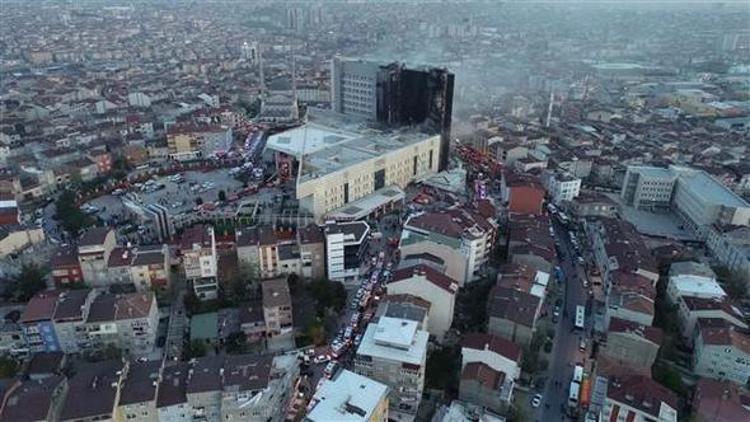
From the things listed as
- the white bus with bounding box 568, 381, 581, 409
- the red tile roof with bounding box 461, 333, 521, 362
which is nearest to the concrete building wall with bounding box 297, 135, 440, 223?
the red tile roof with bounding box 461, 333, 521, 362

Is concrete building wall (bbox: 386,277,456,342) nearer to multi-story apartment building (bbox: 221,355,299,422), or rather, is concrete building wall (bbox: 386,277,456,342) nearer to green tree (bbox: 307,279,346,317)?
green tree (bbox: 307,279,346,317)

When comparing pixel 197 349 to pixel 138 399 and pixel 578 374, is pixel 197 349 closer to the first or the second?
pixel 138 399

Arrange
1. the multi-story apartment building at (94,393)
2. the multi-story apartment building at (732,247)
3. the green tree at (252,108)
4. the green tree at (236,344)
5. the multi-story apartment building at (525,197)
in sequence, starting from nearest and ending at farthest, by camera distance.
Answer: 1. the multi-story apartment building at (94,393)
2. the green tree at (236,344)
3. the multi-story apartment building at (732,247)
4. the multi-story apartment building at (525,197)
5. the green tree at (252,108)

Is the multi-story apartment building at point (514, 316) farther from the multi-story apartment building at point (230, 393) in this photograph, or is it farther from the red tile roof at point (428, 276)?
the multi-story apartment building at point (230, 393)

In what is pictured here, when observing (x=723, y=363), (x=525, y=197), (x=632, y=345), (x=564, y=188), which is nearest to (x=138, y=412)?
(x=632, y=345)

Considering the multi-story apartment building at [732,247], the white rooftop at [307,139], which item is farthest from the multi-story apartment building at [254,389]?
the multi-story apartment building at [732,247]

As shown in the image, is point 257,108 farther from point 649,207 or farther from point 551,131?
point 649,207
